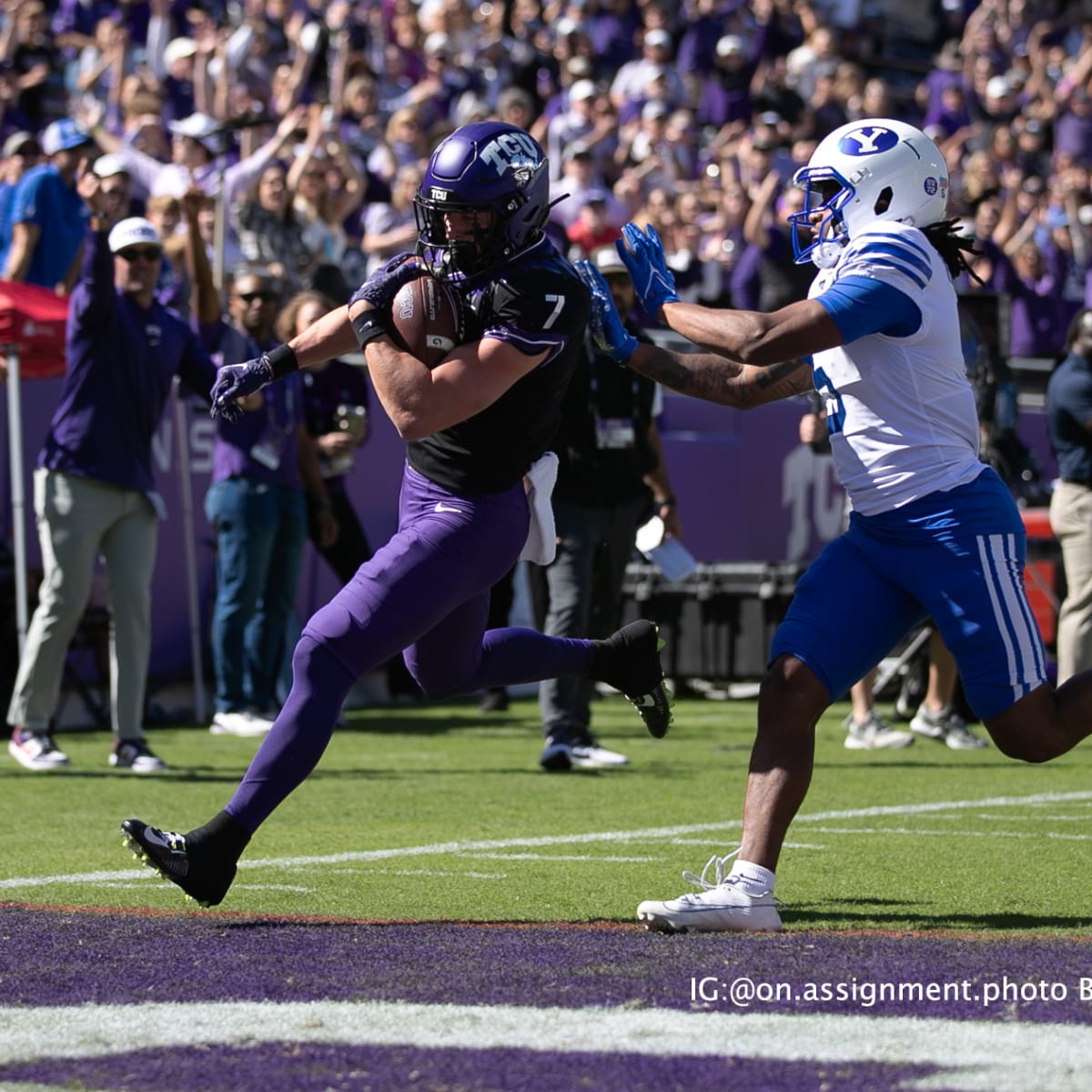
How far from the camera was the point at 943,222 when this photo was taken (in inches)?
213

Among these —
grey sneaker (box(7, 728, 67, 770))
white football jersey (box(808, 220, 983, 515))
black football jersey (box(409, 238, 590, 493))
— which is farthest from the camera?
grey sneaker (box(7, 728, 67, 770))

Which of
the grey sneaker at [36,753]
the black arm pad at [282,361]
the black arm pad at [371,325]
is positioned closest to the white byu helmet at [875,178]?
the black arm pad at [371,325]

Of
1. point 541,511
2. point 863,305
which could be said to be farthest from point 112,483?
point 863,305

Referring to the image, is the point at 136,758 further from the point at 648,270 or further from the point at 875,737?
the point at 648,270

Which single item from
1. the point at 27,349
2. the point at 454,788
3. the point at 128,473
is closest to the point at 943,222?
the point at 454,788

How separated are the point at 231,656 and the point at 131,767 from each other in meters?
1.98

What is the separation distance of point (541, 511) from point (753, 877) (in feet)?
3.82

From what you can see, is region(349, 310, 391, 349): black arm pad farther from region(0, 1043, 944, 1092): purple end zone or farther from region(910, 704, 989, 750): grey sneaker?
region(910, 704, 989, 750): grey sneaker

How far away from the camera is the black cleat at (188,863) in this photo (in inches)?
202

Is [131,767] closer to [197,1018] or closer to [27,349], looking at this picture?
[27,349]

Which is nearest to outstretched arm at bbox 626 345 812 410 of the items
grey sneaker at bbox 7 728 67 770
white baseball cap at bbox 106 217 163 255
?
white baseball cap at bbox 106 217 163 255

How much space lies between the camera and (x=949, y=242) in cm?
542

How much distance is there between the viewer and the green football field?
5.63 meters

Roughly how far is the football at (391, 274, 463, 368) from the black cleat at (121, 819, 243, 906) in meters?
1.34
